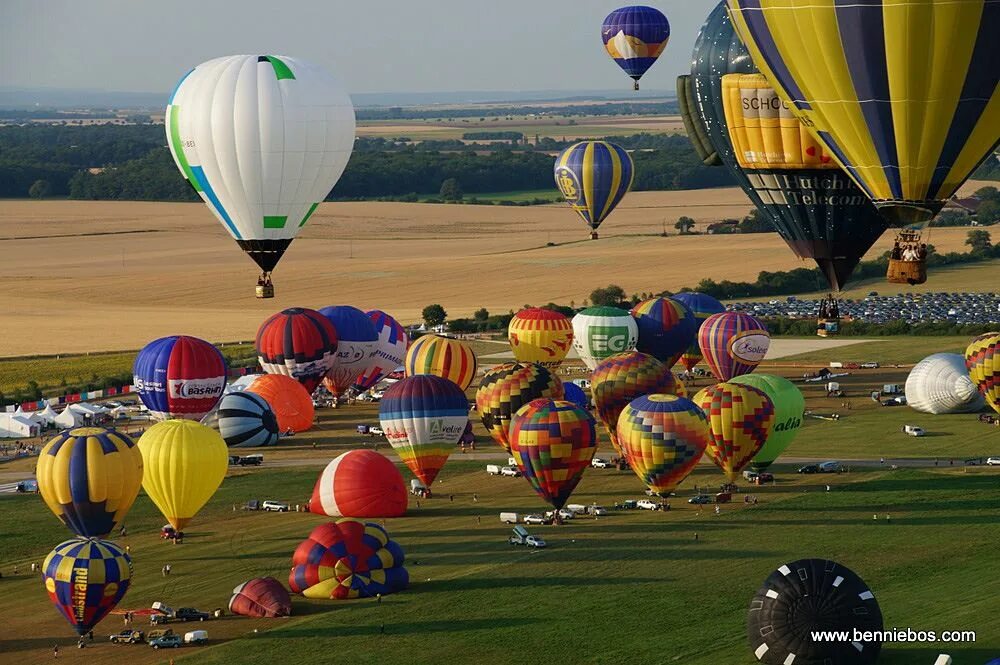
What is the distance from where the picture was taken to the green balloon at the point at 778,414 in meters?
49.6

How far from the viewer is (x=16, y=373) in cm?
7106

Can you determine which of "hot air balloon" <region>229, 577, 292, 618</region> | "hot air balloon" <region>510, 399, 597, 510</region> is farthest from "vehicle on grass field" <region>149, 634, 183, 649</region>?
"hot air balloon" <region>510, 399, 597, 510</region>

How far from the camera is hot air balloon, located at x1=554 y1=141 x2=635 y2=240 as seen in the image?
271 ft

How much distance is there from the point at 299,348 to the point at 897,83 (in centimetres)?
3522

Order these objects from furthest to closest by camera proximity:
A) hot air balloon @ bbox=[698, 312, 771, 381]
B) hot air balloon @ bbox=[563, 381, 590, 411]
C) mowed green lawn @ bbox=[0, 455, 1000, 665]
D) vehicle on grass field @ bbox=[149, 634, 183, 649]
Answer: hot air balloon @ bbox=[698, 312, 771, 381] → hot air balloon @ bbox=[563, 381, 590, 411] → vehicle on grass field @ bbox=[149, 634, 183, 649] → mowed green lawn @ bbox=[0, 455, 1000, 665]

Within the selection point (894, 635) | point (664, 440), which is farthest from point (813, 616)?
point (664, 440)

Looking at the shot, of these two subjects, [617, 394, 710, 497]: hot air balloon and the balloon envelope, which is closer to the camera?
[617, 394, 710, 497]: hot air balloon

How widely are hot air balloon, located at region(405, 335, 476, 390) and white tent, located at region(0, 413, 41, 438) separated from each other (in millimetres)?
12056

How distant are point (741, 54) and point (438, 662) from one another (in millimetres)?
13834

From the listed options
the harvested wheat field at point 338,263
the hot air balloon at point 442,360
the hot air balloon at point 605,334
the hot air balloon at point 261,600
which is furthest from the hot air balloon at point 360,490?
the harvested wheat field at point 338,263

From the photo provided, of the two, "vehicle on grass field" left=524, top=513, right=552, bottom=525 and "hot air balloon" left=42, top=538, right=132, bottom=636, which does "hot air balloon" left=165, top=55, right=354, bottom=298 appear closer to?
"vehicle on grass field" left=524, top=513, right=552, bottom=525

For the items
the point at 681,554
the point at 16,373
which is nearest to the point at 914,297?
the point at 16,373

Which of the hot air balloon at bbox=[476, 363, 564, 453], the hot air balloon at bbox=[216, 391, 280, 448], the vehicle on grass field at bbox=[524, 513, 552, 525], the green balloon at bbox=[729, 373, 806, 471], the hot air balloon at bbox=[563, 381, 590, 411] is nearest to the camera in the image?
the vehicle on grass field at bbox=[524, 513, 552, 525]

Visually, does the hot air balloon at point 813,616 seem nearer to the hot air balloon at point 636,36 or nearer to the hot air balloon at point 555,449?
the hot air balloon at point 555,449
